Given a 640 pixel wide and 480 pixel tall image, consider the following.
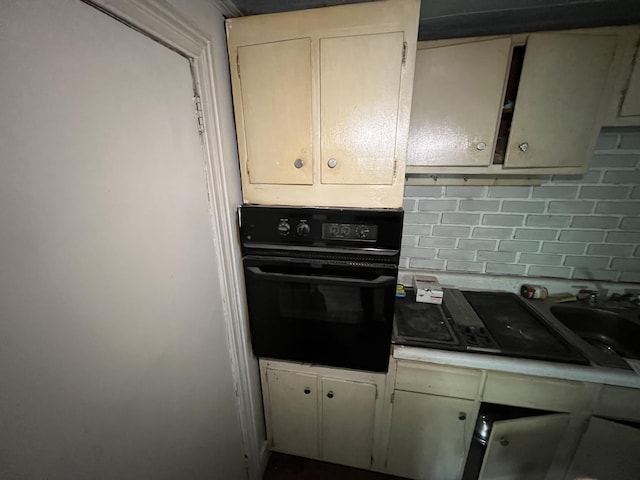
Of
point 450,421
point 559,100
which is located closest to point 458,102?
point 559,100

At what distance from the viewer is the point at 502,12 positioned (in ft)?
2.85

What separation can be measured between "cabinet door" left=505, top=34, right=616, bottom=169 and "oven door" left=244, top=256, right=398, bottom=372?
2.66ft

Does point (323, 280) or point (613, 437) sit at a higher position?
point (323, 280)

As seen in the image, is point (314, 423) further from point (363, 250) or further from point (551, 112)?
point (551, 112)

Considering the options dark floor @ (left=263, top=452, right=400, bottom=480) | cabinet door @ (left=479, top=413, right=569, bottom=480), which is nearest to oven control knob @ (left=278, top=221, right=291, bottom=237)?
cabinet door @ (left=479, top=413, right=569, bottom=480)

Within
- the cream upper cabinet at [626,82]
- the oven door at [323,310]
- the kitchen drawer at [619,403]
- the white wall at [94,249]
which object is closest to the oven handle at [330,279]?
the oven door at [323,310]

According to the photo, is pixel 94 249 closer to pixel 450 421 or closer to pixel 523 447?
pixel 450 421

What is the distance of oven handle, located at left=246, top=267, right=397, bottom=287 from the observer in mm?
943

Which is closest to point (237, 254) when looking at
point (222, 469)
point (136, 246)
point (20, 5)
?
point (136, 246)

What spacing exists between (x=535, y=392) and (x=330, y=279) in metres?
0.98

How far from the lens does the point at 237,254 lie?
3.34 ft

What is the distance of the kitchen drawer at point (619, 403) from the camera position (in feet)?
2.97

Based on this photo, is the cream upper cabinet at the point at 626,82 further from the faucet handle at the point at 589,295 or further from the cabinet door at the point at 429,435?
the cabinet door at the point at 429,435

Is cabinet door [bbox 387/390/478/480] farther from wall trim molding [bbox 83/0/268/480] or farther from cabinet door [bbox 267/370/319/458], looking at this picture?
wall trim molding [bbox 83/0/268/480]
